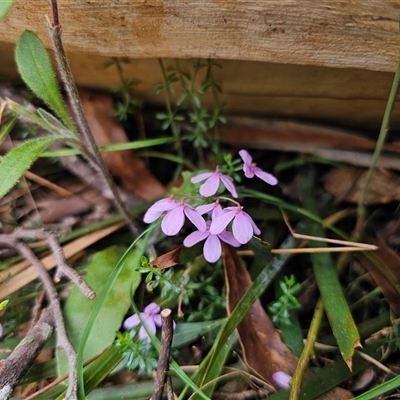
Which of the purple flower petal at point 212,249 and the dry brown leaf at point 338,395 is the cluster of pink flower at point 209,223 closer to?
the purple flower petal at point 212,249

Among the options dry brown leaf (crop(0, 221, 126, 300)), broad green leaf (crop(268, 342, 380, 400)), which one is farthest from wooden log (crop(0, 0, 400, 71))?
Result: broad green leaf (crop(268, 342, 380, 400))

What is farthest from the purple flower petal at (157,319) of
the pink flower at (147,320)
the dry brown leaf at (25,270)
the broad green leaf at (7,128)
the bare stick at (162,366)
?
the broad green leaf at (7,128)

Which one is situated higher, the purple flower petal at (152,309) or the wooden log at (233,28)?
the wooden log at (233,28)

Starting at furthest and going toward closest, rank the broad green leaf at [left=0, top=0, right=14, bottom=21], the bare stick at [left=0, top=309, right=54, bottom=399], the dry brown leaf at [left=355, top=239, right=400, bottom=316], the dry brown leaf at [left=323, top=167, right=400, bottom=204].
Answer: the dry brown leaf at [left=323, top=167, right=400, bottom=204] < the dry brown leaf at [left=355, top=239, right=400, bottom=316] < the bare stick at [left=0, top=309, right=54, bottom=399] < the broad green leaf at [left=0, top=0, right=14, bottom=21]

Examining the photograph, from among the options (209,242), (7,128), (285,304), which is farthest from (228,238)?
(7,128)

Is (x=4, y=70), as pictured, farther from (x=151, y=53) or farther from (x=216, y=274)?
(x=216, y=274)

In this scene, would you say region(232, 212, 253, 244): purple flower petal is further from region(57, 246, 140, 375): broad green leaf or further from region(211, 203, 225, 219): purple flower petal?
region(57, 246, 140, 375): broad green leaf

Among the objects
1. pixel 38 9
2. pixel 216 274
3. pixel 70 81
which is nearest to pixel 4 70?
pixel 38 9
